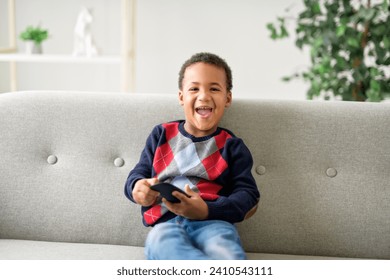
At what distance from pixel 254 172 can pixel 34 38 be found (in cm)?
188

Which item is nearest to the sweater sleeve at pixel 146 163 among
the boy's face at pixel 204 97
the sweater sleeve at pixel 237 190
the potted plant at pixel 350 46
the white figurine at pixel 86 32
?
the boy's face at pixel 204 97

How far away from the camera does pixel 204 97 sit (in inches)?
60.7

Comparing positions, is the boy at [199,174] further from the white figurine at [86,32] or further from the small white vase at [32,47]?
the small white vase at [32,47]

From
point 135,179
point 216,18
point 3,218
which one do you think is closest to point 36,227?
point 3,218

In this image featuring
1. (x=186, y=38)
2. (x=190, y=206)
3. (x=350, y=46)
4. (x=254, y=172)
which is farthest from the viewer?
(x=186, y=38)

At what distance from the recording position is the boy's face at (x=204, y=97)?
1.55 meters

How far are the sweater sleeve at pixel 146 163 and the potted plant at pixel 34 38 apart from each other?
1.72 m

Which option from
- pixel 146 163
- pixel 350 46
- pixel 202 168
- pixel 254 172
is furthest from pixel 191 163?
pixel 350 46

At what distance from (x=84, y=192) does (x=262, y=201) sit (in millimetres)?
538

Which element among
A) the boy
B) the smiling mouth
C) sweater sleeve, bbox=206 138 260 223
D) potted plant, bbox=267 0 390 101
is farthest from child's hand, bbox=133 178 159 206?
potted plant, bbox=267 0 390 101

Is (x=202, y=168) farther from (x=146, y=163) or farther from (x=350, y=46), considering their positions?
(x=350, y=46)

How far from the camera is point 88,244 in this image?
1652 millimetres

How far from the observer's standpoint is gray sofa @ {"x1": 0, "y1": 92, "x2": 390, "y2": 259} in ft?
5.39
